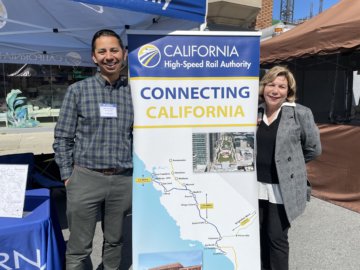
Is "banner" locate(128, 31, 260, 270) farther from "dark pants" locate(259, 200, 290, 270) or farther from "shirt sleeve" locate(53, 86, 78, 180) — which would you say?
"shirt sleeve" locate(53, 86, 78, 180)

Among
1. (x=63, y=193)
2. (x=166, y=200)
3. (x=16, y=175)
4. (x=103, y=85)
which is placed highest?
(x=103, y=85)

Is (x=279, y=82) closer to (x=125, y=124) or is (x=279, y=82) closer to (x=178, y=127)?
(x=178, y=127)

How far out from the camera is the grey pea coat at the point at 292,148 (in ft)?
7.78

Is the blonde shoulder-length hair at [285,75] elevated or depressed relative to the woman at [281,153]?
elevated

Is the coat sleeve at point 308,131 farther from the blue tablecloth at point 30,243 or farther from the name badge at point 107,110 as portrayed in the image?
the blue tablecloth at point 30,243

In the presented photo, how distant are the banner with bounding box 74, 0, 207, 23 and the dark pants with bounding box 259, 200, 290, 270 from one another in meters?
1.47

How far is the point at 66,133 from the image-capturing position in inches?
86.6

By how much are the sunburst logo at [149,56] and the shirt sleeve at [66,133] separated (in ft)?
1.63

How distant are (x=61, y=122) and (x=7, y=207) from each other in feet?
2.52

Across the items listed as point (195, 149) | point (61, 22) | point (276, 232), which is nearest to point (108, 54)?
point (195, 149)

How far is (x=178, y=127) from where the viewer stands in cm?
236

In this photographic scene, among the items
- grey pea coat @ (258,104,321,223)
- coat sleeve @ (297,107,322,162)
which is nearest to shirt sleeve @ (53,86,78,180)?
grey pea coat @ (258,104,321,223)

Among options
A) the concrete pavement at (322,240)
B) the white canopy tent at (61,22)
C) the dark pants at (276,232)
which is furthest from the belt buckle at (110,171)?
the white canopy tent at (61,22)

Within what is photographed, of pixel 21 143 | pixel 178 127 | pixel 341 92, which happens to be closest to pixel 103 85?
pixel 178 127
